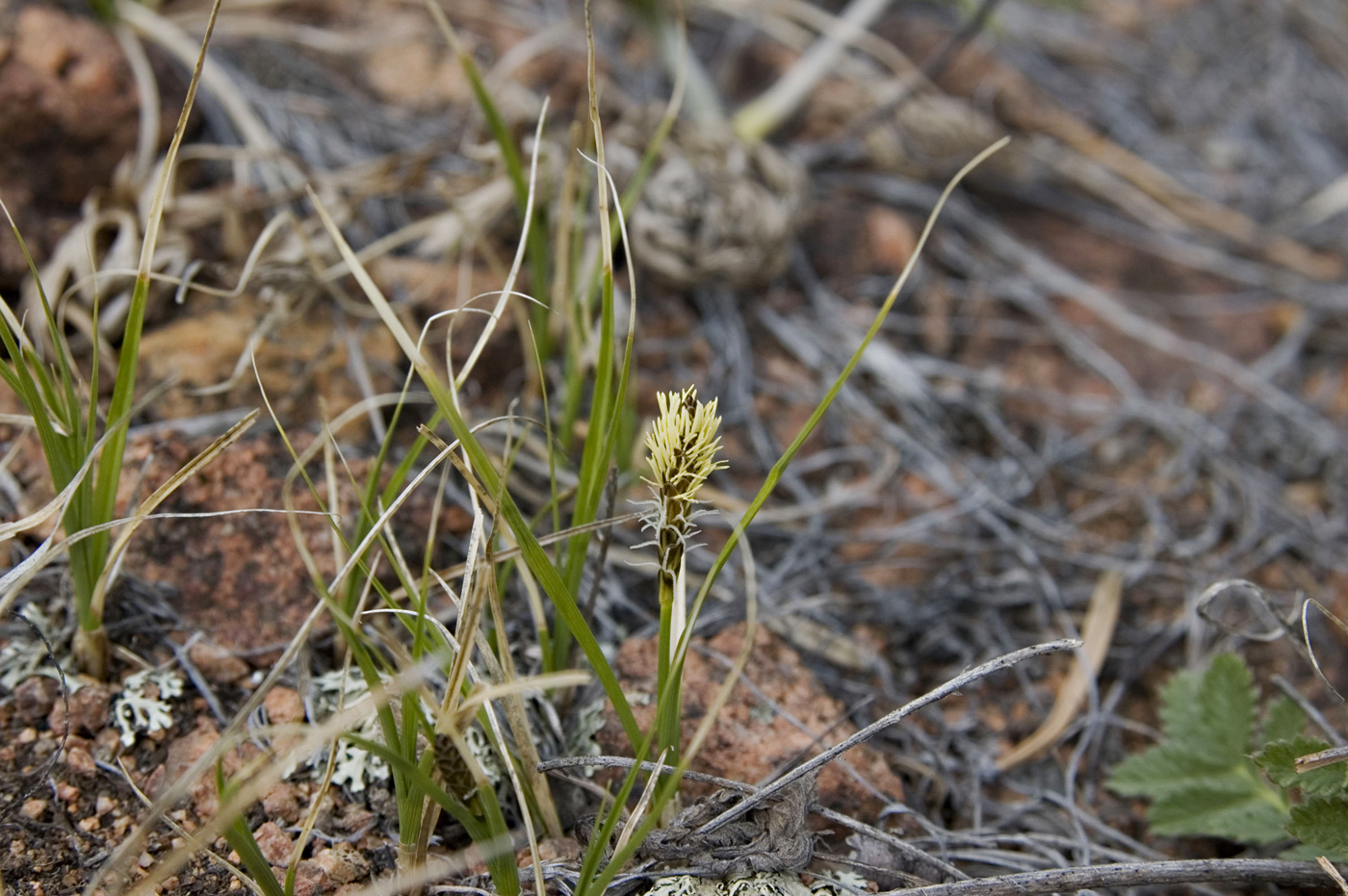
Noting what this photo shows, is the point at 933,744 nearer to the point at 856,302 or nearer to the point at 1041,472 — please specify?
the point at 1041,472

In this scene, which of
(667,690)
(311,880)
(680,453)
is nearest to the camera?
(680,453)

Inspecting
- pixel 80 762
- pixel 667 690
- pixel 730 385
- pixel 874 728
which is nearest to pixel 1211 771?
pixel 874 728

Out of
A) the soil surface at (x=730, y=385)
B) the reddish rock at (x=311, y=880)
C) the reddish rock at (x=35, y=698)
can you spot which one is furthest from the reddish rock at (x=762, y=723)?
the reddish rock at (x=35, y=698)

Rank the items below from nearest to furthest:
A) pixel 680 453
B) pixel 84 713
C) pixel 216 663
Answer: pixel 680 453 → pixel 84 713 → pixel 216 663

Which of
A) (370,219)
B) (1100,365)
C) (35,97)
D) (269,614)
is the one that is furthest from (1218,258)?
(35,97)

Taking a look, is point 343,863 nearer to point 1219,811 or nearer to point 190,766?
point 190,766

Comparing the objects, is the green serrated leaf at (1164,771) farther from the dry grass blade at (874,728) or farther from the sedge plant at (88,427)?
the sedge plant at (88,427)
